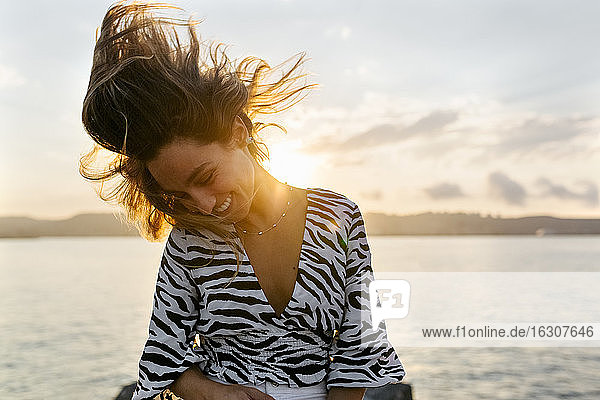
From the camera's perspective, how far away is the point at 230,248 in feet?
5.85

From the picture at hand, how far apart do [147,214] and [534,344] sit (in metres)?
17.3

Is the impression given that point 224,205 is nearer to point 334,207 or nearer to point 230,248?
point 230,248

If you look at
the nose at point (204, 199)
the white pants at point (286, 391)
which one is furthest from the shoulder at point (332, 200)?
the white pants at point (286, 391)

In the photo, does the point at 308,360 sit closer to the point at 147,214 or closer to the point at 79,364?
the point at 147,214

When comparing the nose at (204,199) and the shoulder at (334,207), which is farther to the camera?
the shoulder at (334,207)

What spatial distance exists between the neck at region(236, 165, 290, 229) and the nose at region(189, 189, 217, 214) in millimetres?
155

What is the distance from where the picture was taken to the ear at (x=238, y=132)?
169 centimetres

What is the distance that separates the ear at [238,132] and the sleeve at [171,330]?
31cm

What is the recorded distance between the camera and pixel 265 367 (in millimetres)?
1742

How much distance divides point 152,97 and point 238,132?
0.80 feet

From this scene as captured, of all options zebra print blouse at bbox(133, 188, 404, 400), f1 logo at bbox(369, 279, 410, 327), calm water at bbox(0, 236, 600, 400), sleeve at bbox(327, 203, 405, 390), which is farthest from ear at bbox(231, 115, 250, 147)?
calm water at bbox(0, 236, 600, 400)

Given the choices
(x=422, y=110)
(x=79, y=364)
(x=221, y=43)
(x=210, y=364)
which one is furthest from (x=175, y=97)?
(x=422, y=110)

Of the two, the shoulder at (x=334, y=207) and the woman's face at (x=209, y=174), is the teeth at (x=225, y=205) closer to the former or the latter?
the woman's face at (x=209, y=174)

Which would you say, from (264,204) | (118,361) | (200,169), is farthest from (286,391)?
(118,361)
